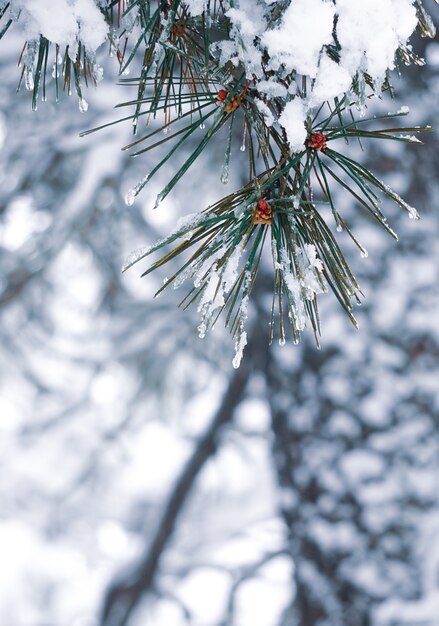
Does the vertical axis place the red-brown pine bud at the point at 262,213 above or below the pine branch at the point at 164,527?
below

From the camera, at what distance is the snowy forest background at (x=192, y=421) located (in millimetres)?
1196

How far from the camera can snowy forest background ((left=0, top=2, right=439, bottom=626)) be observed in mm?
1196

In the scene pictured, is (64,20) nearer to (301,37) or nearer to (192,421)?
(301,37)

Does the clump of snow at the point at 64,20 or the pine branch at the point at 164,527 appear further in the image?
the pine branch at the point at 164,527

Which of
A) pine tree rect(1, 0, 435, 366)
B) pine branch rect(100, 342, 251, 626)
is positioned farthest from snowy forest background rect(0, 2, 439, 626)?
pine tree rect(1, 0, 435, 366)

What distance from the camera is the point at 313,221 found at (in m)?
0.51

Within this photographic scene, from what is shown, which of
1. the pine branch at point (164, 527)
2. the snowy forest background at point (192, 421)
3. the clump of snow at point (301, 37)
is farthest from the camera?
the pine branch at point (164, 527)

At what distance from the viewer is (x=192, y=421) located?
283 centimetres

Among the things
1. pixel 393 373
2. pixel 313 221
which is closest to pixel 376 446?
pixel 393 373

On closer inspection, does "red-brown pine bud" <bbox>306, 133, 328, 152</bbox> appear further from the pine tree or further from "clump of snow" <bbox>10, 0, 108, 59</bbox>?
"clump of snow" <bbox>10, 0, 108, 59</bbox>

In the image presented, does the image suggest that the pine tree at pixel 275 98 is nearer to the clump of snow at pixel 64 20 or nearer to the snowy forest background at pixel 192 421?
the clump of snow at pixel 64 20

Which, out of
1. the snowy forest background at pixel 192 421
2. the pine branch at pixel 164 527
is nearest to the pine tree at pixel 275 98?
the snowy forest background at pixel 192 421

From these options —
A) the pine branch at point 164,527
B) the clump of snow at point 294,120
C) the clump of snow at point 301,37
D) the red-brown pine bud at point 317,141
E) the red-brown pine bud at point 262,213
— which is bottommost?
the red-brown pine bud at point 262,213

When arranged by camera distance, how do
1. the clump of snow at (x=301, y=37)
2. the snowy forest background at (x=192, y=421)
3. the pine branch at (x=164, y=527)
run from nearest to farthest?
the clump of snow at (x=301, y=37) < the snowy forest background at (x=192, y=421) < the pine branch at (x=164, y=527)
